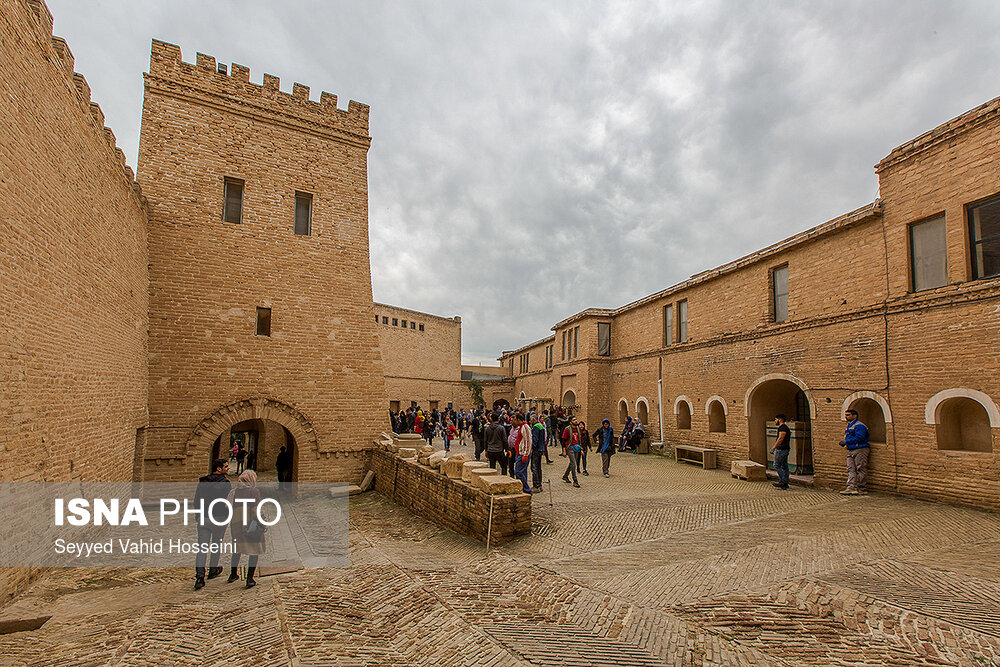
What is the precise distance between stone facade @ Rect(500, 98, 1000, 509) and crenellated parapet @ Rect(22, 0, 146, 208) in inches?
592

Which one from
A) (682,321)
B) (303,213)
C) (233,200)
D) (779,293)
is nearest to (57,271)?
(233,200)

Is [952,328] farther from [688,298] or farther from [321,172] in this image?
[321,172]

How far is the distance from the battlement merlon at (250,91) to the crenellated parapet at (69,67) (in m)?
4.13

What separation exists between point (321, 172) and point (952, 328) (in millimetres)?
14803

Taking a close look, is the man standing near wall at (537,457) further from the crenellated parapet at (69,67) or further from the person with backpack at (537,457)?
the crenellated parapet at (69,67)

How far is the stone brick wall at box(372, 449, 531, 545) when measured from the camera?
745cm

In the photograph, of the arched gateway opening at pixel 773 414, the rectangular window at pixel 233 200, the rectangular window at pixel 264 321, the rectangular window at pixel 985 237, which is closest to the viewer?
the rectangular window at pixel 985 237

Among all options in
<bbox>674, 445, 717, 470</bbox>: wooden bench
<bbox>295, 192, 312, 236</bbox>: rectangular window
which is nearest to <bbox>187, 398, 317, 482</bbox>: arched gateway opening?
<bbox>295, 192, 312, 236</bbox>: rectangular window

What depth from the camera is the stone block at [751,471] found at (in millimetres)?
13148

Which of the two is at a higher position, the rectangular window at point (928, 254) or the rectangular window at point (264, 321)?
the rectangular window at point (928, 254)

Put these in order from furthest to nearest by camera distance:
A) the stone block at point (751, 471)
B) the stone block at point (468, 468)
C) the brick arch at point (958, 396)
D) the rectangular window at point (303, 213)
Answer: the rectangular window at point (303, 213) < the stone block at point (751, 471) < the brick arch at point (958, 396) < the stone block at point (468, 468)

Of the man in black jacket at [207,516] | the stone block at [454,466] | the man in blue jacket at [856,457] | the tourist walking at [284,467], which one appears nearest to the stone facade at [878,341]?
the man in blue jacket at [856,457]

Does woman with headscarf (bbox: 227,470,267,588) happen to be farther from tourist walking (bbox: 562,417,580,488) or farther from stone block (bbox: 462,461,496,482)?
tourist walking (bbox: 562,417,580,488)

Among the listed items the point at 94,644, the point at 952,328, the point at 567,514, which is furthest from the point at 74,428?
the point at 952,328
